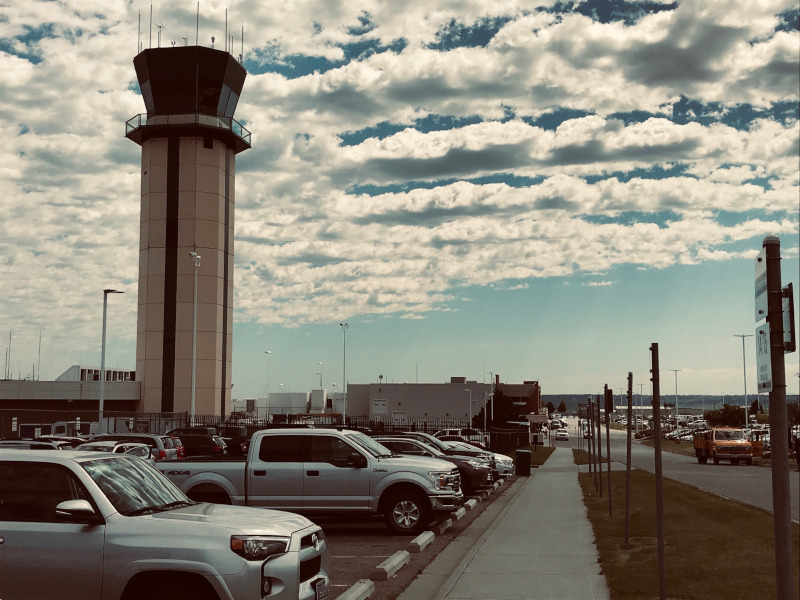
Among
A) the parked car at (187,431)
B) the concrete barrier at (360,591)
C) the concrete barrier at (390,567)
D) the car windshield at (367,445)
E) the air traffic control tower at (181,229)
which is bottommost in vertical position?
the concrete barrier at (390,567)

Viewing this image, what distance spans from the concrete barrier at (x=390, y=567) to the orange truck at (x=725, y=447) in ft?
136

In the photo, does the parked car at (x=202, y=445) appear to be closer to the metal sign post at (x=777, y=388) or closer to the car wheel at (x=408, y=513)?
the car wheel at (x=408, y=513)

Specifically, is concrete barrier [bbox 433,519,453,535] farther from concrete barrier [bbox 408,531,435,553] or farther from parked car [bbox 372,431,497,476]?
parked car [bbox 372,431,497,476]

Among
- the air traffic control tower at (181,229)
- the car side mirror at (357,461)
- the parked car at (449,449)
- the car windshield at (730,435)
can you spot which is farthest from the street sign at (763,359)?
the air traffic control tower at (181,229)

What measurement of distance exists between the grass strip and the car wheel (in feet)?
10.7

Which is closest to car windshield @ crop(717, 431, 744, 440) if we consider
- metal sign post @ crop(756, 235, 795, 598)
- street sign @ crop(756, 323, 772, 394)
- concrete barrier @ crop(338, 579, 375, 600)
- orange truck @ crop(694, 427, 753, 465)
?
orange truck @ crop(694, 427, 753, 465)

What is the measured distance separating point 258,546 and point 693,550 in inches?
373

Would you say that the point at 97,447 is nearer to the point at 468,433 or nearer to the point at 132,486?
the point at 132,486

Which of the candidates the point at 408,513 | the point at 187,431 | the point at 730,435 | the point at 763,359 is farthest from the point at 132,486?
the point at 730,435

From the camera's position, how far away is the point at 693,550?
1468cm

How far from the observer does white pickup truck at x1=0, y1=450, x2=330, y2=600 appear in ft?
24.1

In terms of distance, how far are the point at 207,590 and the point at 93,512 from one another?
3.72ft

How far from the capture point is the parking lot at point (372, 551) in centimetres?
1194

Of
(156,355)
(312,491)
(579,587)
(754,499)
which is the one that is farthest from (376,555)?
(156,355)
